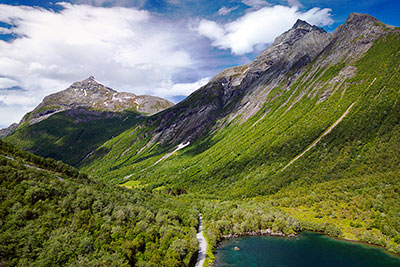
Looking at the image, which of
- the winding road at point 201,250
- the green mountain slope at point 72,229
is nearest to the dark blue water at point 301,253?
the winding road at point 201,250

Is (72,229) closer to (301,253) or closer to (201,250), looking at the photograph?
(201,250)

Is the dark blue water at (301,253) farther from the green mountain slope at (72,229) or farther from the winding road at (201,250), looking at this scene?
the green mountain slope at (72,229)

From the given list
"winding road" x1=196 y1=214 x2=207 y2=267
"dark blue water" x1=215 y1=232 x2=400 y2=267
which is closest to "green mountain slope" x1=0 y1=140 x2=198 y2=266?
"winding road" x1=196 y1=214 x2=207 y2=267

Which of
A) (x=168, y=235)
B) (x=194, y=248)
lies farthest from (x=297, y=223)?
(x=168, y=235)

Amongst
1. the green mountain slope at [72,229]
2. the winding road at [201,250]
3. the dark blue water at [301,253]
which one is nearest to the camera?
the green mountain slope at [72,229]

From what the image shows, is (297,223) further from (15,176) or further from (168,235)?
(15,176)
